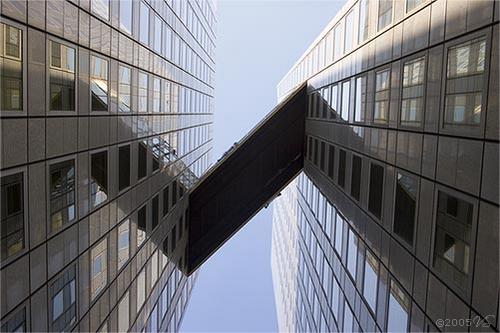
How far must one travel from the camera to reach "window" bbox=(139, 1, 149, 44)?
19.4 meters

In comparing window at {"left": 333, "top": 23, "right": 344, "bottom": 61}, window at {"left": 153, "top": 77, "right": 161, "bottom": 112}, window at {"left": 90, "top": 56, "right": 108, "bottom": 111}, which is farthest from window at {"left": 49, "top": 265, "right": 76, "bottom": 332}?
window at {"left": 333, "top": 23, "right": 344, "bottom": 61}

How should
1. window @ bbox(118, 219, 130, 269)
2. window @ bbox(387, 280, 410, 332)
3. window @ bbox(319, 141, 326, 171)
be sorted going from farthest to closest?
window @ bbox(319, 141, 326, 171) → window @ bbox(118, 219, 130, 269) → window @ bbox(387, 280, 410, 332)

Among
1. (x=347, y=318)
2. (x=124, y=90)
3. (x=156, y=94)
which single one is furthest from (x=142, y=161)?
(x=347, y=318)

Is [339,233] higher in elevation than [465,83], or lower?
lower

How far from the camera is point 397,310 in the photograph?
13.5 metres

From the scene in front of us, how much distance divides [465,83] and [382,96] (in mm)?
6179

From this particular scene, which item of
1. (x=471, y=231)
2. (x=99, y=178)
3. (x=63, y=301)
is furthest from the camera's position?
(x=99, y=178)

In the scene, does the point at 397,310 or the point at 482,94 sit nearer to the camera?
the point at 482,94

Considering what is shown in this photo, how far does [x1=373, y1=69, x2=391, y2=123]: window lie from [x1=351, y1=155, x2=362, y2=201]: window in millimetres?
2434

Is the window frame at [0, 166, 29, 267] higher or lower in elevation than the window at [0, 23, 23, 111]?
lower

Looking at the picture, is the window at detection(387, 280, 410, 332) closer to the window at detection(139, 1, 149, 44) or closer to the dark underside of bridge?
the window at detection(139, 1, 149, 44)

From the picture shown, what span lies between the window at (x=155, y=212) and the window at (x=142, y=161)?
2.29 metres

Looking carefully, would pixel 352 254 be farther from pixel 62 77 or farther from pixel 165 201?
pixel 62 77

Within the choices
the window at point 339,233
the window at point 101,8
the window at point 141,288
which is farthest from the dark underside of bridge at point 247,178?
the window at point 101,8
